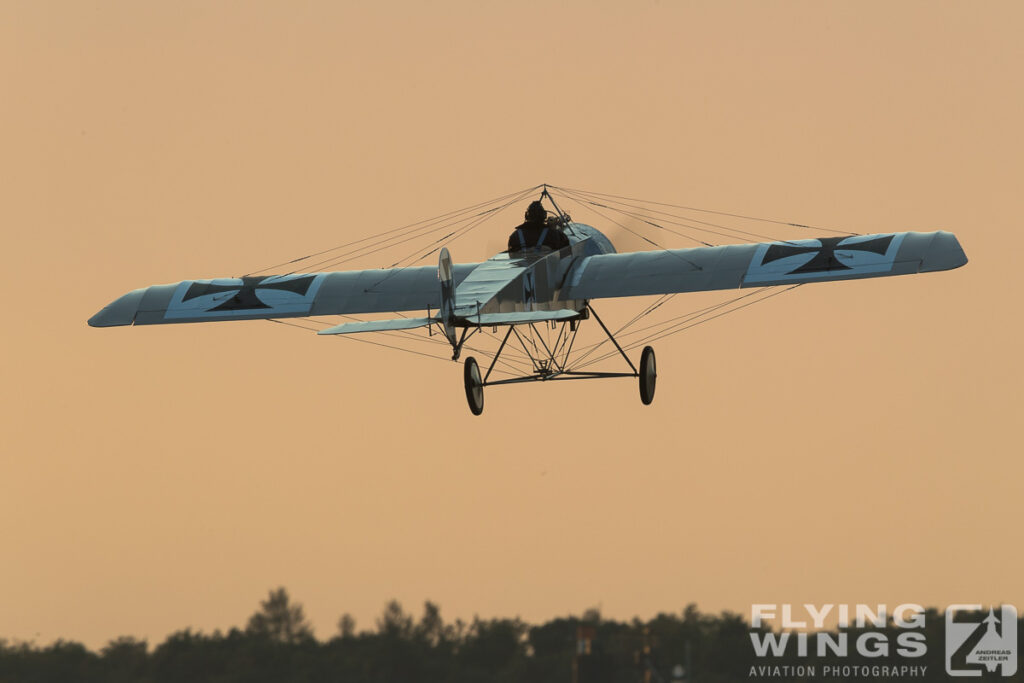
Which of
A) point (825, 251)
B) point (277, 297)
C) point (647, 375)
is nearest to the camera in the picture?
point (647, 375)

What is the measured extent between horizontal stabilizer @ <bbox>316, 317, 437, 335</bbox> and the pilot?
4076 millimetres

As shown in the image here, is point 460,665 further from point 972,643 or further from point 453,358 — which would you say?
point 453,358

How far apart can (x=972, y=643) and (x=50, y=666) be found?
127 feet

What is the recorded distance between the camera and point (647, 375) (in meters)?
27.2

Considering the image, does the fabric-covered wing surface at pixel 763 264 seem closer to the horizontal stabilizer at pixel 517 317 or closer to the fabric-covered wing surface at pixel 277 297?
the fabric-covered wing surface at pixel 277 297

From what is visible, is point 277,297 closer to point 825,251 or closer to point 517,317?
point 517,317

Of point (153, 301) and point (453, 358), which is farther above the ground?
point (153, 301)

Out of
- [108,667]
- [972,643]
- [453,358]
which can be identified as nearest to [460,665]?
[108,667]

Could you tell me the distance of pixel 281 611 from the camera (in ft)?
178

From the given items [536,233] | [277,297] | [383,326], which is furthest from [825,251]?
[277,297]

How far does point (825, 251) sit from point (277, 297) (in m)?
8.64

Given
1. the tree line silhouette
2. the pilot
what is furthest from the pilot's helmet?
the tree line silhouette

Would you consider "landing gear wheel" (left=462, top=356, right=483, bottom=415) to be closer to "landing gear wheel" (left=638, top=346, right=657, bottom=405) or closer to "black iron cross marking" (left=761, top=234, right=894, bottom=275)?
"landing gear wheel" (left=638, top=346, right=657, bottom=405)

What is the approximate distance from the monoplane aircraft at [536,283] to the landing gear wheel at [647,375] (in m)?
0.01
